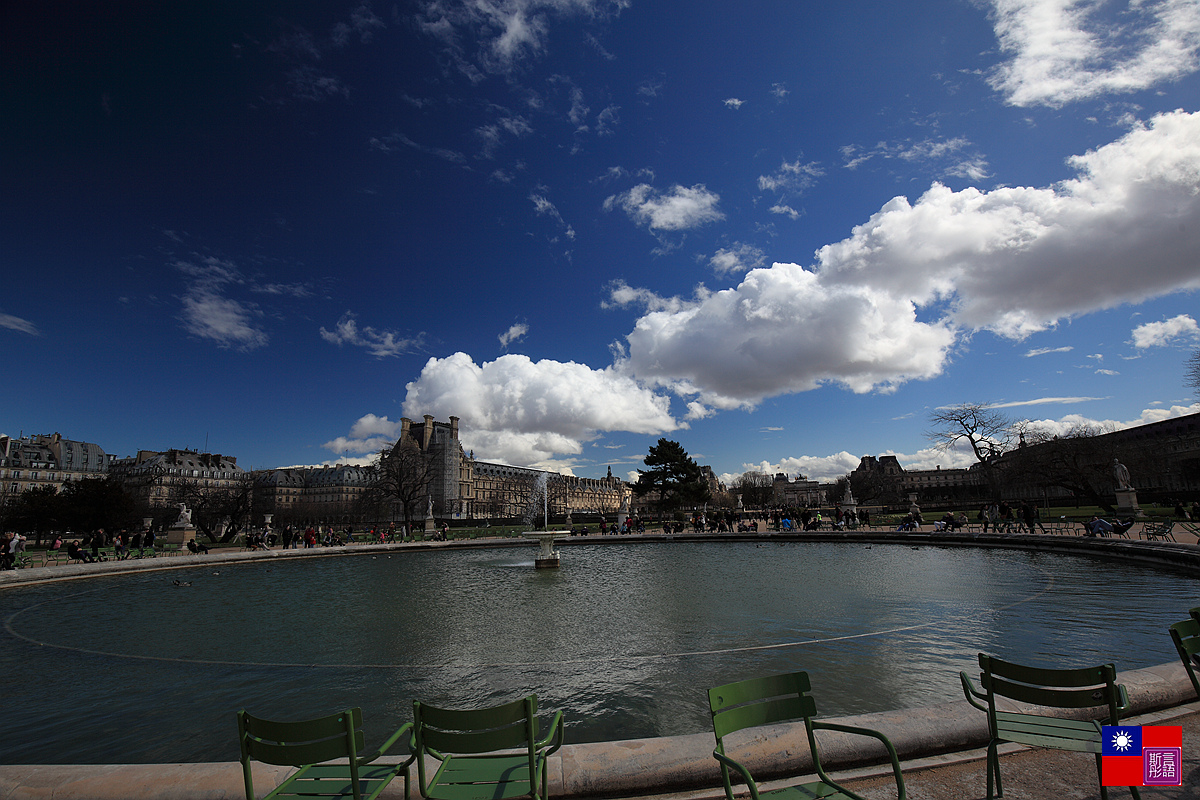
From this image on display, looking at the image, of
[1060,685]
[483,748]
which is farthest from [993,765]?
[483,748]

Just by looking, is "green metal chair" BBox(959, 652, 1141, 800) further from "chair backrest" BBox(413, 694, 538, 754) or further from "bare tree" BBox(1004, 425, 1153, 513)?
"bare tree" BBox(1004, 425, 1153, 513)

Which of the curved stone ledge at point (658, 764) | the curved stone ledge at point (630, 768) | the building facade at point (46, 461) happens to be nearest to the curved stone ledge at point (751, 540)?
the curved stone ledge at point (658, 764)

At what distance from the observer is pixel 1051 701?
11.3 feet

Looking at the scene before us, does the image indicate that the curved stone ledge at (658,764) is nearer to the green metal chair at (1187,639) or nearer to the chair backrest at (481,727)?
the green metal chair at (1187,639)

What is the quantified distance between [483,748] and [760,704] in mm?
1618

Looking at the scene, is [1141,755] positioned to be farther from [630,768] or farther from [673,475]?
[673,475]

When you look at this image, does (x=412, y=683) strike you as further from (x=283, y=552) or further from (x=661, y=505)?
(x=661, y=505)

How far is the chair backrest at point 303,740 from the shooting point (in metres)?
3.12

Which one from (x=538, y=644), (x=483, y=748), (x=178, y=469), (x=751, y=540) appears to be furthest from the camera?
(x=178, y=469)

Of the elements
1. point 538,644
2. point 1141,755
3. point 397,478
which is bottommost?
point 538,644

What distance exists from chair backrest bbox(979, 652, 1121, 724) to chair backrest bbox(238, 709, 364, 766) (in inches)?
138

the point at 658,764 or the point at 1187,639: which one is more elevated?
the point at 1187,639

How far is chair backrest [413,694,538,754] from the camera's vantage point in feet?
10.2

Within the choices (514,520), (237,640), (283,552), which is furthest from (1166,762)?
(514,520)
